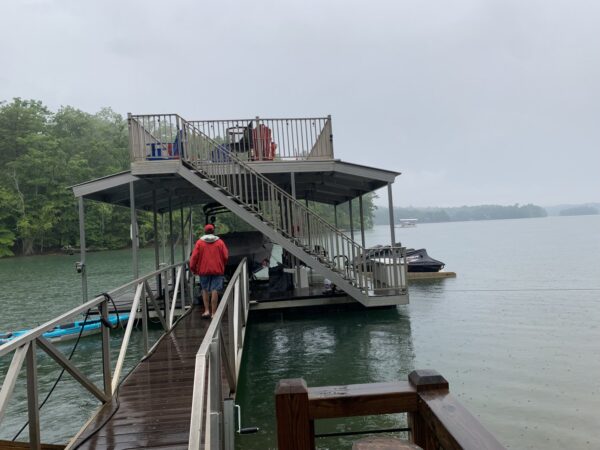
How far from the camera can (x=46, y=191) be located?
55250mm

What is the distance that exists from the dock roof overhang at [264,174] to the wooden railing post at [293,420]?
9377 millimetres

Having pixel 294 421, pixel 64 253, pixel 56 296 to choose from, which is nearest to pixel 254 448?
pixel 294 421

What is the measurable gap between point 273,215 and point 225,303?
6.14 metres

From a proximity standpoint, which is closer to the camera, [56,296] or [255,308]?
[255,308]

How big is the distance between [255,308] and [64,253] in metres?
50.6

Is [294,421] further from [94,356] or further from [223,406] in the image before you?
[94,356]

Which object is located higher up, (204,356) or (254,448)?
(204,356)

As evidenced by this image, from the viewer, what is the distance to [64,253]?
54469 mm

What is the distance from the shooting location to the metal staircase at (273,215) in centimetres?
1060

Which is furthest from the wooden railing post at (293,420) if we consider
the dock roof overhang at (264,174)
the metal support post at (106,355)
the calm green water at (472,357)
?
the dock roof overhang at (264,174)

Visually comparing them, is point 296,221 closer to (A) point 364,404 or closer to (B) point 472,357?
(B) point 472,357

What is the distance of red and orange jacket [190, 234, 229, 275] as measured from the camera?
8039 mm

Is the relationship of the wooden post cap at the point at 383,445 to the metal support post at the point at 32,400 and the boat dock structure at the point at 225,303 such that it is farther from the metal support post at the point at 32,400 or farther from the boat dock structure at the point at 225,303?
the metal support post at the point at 32,400

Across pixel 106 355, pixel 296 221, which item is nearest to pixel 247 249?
pixel 296 221
